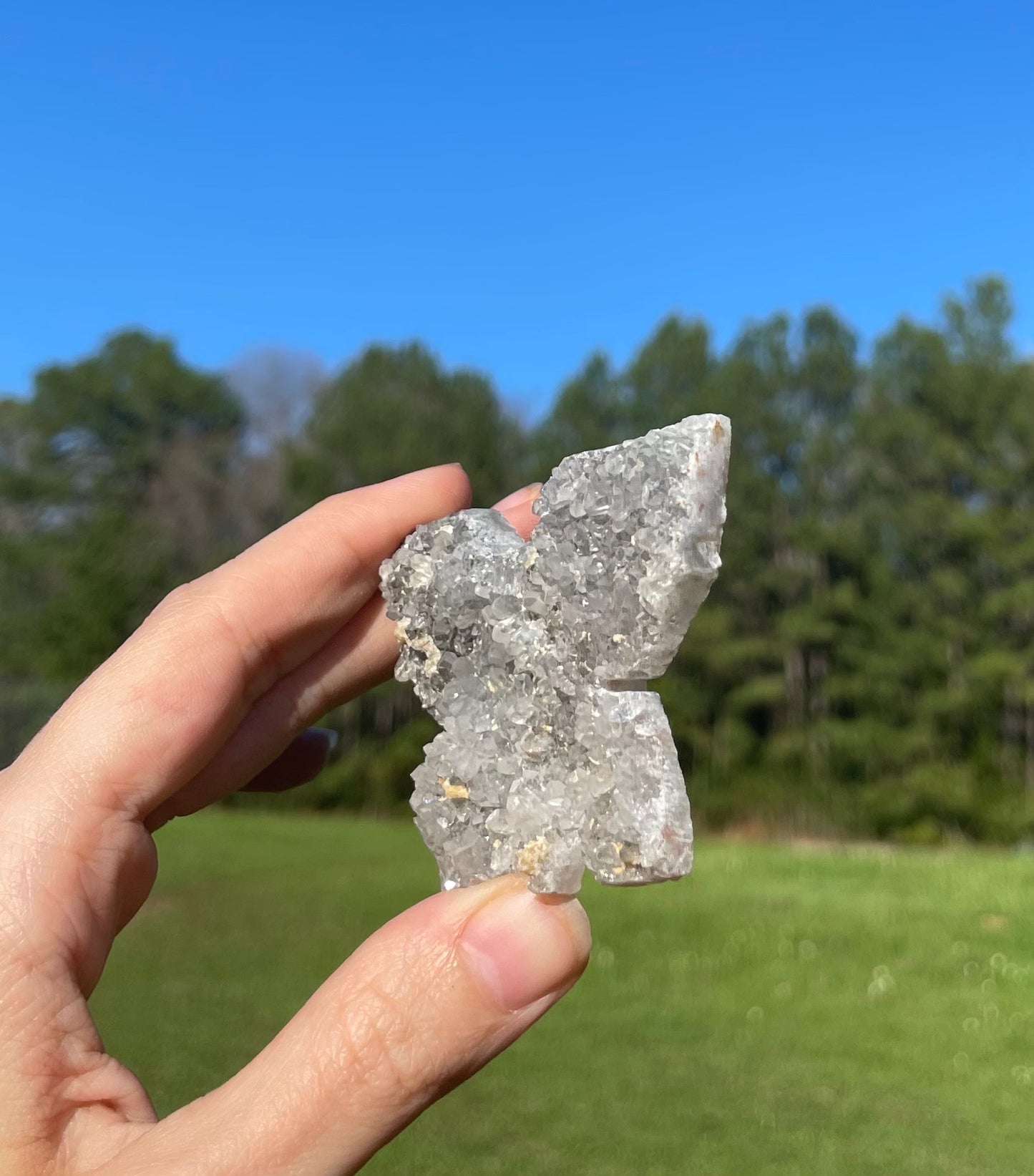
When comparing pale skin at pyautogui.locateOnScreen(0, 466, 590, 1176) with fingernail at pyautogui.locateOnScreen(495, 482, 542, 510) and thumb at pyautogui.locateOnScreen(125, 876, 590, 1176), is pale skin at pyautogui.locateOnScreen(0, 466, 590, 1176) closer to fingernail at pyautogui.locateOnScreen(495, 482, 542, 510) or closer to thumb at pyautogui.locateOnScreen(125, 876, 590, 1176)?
thumb at pyautogui.locateOnScreen(125, 876, 590, 1176)

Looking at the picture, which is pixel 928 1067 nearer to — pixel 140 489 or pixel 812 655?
pixel 812 655

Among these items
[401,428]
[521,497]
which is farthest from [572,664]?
[401,428]

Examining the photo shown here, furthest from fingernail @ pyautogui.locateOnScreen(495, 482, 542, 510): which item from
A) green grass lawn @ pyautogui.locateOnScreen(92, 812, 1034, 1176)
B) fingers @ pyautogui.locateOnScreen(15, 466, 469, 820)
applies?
green grass lawn @ pyautogui.locateOnScreen(92, 812, 1034, 1176)

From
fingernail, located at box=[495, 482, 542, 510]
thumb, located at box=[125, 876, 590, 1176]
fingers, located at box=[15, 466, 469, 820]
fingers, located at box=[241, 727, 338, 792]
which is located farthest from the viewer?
fingers, located at box=[241, 727, 338, 792]

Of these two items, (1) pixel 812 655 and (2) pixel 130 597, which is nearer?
(1) pixel 812 655

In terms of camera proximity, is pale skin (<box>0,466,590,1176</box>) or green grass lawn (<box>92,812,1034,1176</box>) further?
green grass lawn (<box>92,812,1034,1176</box>)

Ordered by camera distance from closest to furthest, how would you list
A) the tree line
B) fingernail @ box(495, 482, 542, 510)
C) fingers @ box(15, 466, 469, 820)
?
1. fingers @ box(15, 466, 469, 820)
2. fingernail @ box(495, 482, 542, 510)
3. the tree line

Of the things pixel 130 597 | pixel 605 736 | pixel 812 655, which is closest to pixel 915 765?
pixel 812 655
